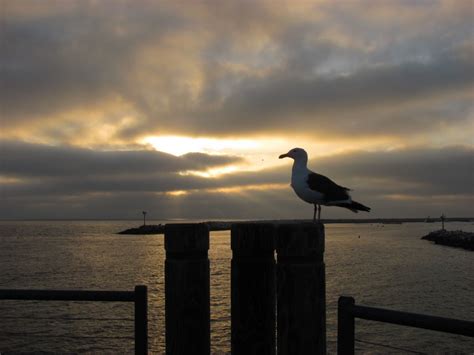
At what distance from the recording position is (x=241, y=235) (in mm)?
4059

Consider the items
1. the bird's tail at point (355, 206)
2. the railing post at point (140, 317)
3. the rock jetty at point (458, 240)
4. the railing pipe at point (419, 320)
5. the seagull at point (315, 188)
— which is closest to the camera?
the railing pipe at point (419, 320)

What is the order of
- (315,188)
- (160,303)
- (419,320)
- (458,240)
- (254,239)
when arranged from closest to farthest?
(419,320), (254,239), (315,188), (160,303), (458,240)

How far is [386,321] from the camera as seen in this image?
11.0ft

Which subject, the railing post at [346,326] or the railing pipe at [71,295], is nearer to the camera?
the railing post at [346,326]

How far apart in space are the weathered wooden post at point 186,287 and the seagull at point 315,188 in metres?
2.52

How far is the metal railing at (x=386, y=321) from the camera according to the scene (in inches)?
123

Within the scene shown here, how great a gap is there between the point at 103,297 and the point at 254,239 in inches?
53.9

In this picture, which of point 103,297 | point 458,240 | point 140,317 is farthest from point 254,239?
point 458,240

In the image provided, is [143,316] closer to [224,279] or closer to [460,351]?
[460,351]

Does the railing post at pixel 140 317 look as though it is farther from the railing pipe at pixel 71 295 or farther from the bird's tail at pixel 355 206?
the bird's tail at pixel 355 206

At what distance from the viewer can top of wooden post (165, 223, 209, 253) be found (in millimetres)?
4059

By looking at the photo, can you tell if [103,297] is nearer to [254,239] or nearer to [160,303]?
[254,239]

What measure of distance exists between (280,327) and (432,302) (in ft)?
111

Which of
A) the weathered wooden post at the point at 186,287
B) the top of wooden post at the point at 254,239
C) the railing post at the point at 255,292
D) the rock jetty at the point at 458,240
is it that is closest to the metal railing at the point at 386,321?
the railing post at the point at 255,292
